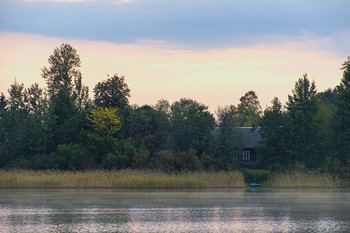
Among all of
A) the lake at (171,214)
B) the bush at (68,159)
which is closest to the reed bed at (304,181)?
the lake at (171,214)

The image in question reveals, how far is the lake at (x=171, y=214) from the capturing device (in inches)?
890

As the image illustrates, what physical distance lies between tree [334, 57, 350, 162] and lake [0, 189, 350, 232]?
1229 inches

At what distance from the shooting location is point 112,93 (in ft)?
256

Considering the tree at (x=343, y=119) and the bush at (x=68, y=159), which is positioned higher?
the tree at (x=343, y=119)

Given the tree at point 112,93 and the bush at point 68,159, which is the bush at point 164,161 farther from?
the tree at point 112,93

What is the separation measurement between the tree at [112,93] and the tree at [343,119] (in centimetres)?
3038

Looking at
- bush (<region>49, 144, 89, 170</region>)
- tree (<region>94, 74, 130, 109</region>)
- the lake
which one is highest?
tree (<region>94, 74, 130, 109</region>)

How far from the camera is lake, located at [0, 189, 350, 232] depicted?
74.1 feet

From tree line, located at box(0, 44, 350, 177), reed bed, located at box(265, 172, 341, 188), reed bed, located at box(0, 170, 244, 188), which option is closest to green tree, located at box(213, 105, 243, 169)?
tree line, located at box(0, 44, 350, 177)

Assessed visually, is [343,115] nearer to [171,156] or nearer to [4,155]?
[171,156]

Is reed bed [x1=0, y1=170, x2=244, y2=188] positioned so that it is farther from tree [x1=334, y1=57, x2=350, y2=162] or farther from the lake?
tree [x1=334, y1=57, x2=350, y2=162]

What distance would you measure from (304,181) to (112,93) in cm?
3409

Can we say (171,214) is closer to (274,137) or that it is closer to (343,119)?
(274,137)

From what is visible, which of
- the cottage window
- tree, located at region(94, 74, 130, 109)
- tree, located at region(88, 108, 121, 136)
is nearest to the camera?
tree, located at region(88, 108, 121, 136)
